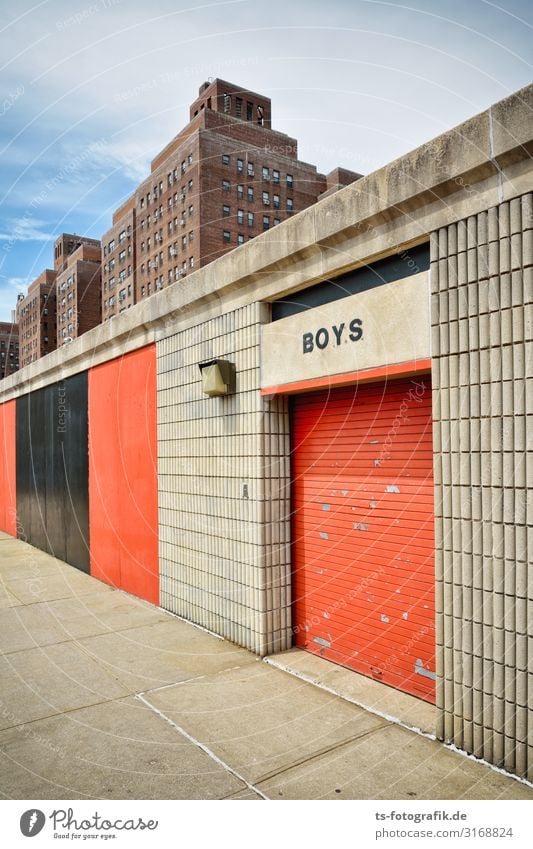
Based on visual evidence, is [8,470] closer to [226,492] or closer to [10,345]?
[226,492]

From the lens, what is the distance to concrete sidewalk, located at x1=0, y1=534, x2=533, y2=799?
3.83 metres

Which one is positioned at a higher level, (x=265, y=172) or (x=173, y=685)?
(x=265, y=172)

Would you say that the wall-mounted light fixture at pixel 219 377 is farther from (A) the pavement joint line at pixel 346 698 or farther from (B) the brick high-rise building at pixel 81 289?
(B) the brick high-rise building at pixel 81 289

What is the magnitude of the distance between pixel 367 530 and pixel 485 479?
1.77 meters

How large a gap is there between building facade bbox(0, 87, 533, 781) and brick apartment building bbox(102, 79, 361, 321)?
45395 millimetres

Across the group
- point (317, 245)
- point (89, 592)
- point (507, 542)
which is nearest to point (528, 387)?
point (507, 542)

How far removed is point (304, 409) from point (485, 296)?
9.00 feet

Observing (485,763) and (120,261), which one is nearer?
(485,763)

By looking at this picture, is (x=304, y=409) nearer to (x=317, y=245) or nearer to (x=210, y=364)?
(x=210, y=364)

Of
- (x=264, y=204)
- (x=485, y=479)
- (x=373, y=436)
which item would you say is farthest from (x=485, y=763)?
(x=264, y=204)

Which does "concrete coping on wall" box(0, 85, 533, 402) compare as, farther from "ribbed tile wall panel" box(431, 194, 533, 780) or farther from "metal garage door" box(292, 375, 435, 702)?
"metal garage door" box(292, 375, 435, 702)

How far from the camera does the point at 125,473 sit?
32.5 feet

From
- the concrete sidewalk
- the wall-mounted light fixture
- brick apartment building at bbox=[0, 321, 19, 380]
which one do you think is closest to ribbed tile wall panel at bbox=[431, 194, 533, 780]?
the concrete sidewalk

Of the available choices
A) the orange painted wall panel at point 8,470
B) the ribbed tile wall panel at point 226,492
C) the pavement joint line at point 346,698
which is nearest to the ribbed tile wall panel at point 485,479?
the pavement joint line at point 346,698
